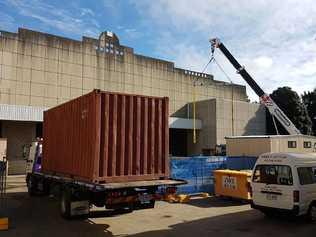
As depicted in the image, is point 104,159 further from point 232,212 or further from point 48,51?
point 48,51

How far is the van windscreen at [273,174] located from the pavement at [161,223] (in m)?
1.24

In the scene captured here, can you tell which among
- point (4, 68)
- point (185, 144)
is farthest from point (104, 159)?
point (185, 144)

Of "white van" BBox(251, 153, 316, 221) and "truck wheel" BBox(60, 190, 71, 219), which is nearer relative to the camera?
"white van" BBox(251, 153, 316, 221)

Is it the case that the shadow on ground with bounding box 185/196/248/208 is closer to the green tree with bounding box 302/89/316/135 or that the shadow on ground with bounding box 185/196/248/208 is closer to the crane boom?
the crane boom

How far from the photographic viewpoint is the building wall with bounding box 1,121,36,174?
35.7 meters

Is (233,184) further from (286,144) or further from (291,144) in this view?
(291,144)

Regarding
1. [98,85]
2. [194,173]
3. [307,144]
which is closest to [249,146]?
[307,144]

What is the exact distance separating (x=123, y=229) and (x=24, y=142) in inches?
1149

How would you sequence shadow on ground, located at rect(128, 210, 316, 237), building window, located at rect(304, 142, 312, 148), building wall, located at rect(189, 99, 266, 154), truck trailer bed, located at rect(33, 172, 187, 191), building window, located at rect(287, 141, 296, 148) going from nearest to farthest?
1. truck trailer bed, located at rect(33, 172, 187, 191)
2. shadow on ground, located at rect(128, 210, 316, 237)
3. building window, located at rect(287, 141, 296, 148)
4. building window, located at rect(304, 142, 312, 148)
5. building wall, located at rect(189, 99, 266, 154)

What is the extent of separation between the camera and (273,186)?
11594 millimetres

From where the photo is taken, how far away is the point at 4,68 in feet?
119

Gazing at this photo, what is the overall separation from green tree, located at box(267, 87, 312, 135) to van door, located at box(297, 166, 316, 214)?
42.3 m

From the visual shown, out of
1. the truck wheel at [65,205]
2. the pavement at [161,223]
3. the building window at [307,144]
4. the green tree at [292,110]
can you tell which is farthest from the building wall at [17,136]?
the green tree at [292,110]

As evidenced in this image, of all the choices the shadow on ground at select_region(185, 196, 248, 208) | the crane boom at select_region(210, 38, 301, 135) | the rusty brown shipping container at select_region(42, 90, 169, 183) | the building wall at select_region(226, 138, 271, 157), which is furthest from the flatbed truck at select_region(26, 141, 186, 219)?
the crane boom at select_region(210, 38, 301, 135)
